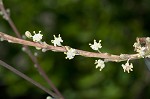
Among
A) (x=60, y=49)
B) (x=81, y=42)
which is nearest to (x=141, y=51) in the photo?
(x=60, y=49)

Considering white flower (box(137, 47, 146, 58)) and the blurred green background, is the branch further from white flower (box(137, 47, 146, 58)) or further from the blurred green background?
the blurred green background

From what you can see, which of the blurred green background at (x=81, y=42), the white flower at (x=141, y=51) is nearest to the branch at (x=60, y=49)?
the white flower at (x=141, y=51)

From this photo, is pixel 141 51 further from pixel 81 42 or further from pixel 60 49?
pixel 81 42

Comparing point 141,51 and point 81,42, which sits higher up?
point 81,42

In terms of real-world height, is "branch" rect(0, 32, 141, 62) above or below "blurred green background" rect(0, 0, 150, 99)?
below

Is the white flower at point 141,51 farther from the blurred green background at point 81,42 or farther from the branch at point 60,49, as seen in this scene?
the blurred green background at point 81,42

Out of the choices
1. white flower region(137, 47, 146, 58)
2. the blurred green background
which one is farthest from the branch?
the blurred green background

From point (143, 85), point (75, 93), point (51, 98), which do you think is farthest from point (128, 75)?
point (51, 98)

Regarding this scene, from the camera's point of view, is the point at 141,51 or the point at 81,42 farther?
the point at 81,42

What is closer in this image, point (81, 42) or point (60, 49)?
point (60, 49)

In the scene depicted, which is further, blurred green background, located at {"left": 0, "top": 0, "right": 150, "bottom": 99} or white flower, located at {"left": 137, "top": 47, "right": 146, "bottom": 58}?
blurred green background, located at {"left": 0, "top": 0, "right": 150, "bottom": 99}
